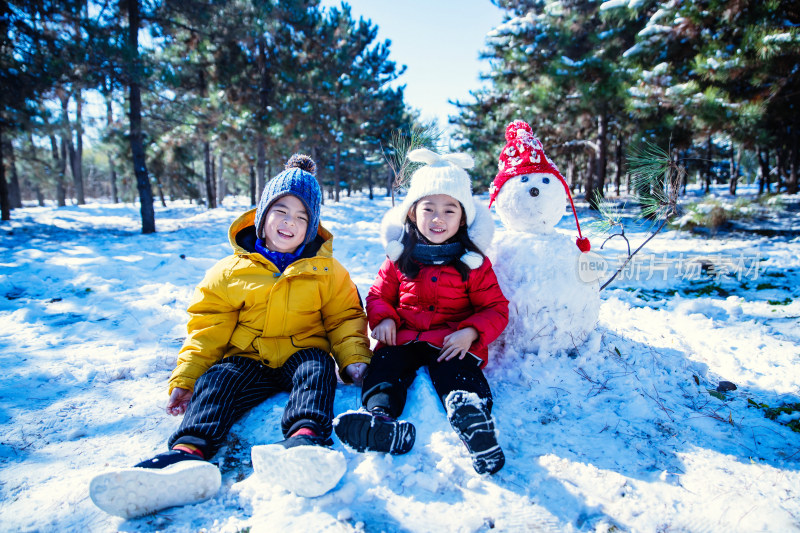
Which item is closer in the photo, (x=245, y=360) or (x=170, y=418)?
(x=170, y=418)

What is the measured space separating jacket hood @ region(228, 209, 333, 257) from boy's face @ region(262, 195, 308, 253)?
0.12m

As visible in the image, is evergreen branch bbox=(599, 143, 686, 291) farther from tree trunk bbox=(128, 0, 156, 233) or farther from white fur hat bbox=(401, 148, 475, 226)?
tree trunk bbox=(128, 0, 156, 233)

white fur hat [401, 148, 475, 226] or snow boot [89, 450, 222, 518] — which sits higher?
white fur hat [401, 148, 475, 226]

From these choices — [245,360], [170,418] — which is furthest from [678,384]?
[170,418]

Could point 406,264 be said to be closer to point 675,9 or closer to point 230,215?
point 675,9

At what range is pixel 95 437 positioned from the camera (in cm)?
178

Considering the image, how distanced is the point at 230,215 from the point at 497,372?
12.3 m

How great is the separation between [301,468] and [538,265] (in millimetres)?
1768

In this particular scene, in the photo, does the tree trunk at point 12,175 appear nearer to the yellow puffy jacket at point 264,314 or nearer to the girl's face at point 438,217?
the yellow puffy jacket at point 264,314

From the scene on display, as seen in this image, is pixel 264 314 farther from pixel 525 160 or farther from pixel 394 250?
pixel 525 160

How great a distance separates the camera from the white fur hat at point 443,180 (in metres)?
2.21

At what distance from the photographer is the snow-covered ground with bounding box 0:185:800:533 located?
1312 mm

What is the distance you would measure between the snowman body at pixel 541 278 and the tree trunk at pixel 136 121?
8048mm

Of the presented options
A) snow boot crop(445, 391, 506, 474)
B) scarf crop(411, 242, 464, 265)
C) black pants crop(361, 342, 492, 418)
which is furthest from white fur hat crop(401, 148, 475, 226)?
snow boot crop(445, 391, 506, 474)
